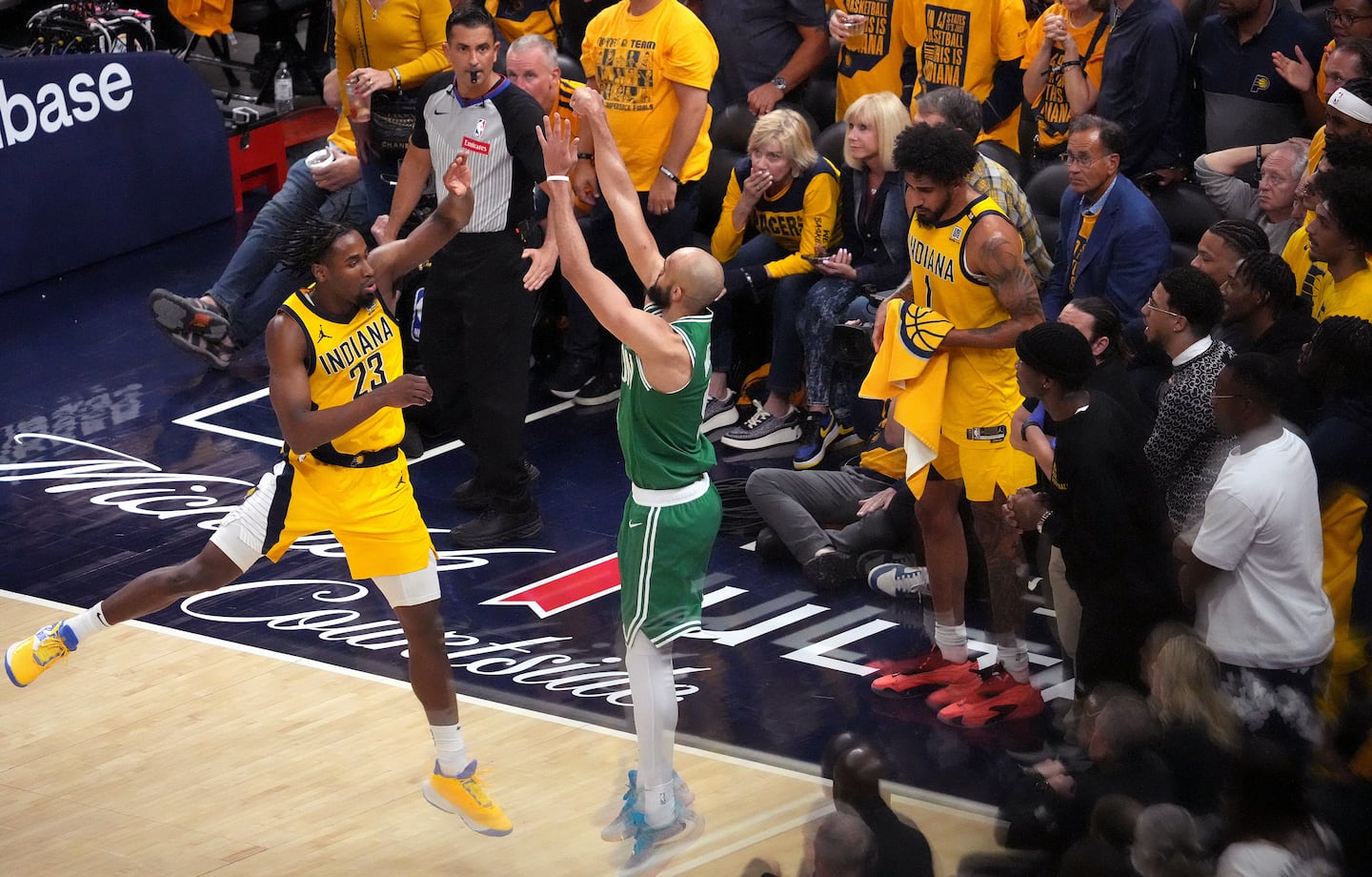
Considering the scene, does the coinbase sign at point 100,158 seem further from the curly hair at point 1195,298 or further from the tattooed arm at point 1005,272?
the curly hair at point 1195,298

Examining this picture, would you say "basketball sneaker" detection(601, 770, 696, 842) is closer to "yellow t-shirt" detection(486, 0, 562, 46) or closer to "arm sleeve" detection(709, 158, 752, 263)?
"arm sleeve" detection(709, 158, 752, 263)

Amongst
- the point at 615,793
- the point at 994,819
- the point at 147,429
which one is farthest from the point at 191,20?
the point at 994,819

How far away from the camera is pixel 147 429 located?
8578 millimetres

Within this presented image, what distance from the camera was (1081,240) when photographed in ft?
22.2

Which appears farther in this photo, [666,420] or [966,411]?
[966,411]

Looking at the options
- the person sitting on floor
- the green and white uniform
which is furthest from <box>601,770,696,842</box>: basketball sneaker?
the person sitting on floor

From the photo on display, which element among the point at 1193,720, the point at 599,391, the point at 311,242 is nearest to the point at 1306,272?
the point at 1193,720

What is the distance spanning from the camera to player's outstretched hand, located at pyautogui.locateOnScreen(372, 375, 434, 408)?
489cm

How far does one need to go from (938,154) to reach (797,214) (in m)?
2.50

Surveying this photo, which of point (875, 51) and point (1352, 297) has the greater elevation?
point (875, 51)

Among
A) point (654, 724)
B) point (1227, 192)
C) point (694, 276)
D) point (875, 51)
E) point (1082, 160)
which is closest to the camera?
point (694, 276)

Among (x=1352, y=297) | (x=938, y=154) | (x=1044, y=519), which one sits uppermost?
(x=938, y=154)

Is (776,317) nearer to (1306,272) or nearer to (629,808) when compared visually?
(1306,272)

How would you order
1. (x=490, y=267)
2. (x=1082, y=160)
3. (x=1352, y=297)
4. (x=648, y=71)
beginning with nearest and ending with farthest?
(x=1352, y=297) → (x=1082, y=160) → (x=490, y=267) → (x=648, y=71)
